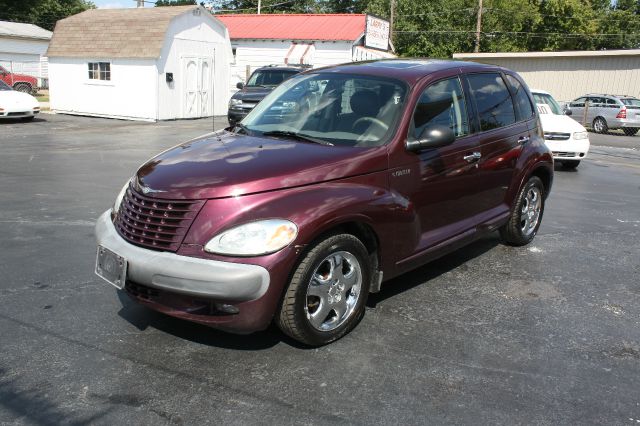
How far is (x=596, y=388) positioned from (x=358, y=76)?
2863 mm

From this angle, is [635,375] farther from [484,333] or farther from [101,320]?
[101,320]

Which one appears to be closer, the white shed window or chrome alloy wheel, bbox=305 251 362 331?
chrome alloy wheel, bbox=305 251 362 331

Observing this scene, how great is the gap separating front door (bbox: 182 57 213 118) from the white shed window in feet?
9.12

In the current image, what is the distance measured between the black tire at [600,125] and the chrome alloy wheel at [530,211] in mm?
21899

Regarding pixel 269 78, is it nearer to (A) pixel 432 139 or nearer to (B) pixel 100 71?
(B) pixel 100 71

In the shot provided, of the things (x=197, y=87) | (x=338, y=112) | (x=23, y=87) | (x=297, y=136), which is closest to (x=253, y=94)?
(x=197, y=87)

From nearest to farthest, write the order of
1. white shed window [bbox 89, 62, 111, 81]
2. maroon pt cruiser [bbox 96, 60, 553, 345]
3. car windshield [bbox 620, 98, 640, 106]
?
maroon pt cruiser [bbox 96, 60, 553, 345] < white shed window [bbox 89, 62, 111, 81] < car windshield [bbox 620, 98, 640, 106]

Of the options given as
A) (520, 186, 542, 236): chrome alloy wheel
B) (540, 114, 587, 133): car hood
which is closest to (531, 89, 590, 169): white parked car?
(540, 114, 587, 133): car hood

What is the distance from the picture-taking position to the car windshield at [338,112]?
435cm

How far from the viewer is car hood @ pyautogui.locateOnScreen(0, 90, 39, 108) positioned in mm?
18281

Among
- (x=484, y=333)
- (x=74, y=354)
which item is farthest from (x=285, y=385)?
(x=484, y=333)

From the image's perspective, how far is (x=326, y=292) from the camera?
12.5ft

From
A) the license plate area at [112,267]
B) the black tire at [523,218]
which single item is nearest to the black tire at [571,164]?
the black tire at [523,218]

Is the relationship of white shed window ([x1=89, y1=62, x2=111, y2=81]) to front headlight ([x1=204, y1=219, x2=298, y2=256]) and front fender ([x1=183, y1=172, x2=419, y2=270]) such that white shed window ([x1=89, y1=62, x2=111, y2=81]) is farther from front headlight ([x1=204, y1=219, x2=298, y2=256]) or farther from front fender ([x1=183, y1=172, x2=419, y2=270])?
front headlight ([x1=204, y1=219, x2=298, y2=256])
